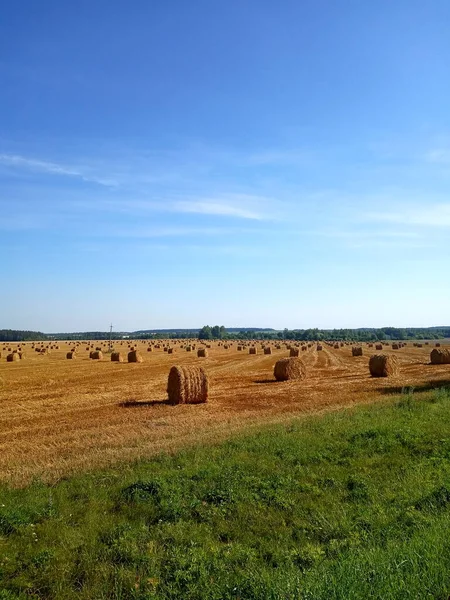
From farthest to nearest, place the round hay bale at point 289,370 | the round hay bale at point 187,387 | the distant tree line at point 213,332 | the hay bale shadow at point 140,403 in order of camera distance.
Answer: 1. the distant tree line at point 213,332
2. the round hay bale at point 289,370
3. the round hay bale at point 187,387
4. the hay bale shadow at point 140,403

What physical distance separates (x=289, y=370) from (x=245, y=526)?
22.9m

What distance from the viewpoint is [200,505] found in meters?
8.98

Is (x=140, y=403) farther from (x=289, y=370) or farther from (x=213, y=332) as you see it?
(x=213, y=332)

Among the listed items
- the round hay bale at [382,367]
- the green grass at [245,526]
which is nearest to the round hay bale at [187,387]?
the green grass at [245,526]

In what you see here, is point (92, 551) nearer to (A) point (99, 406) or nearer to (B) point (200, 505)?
(B) point (200, 505)

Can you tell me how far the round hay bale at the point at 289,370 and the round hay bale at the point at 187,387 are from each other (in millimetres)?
9325

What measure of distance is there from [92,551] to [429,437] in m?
9.39

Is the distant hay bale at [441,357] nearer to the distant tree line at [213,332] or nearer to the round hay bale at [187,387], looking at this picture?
the round hay bale at [187,387]

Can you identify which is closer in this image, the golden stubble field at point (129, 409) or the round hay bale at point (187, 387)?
the golden stubble field at point (129, 409)

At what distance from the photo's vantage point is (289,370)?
101ft

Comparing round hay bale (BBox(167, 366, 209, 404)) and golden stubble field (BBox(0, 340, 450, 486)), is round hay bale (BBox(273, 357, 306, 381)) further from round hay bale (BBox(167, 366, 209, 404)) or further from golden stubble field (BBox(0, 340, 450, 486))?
round hay bale (BBox(167, 366, 209, 404))

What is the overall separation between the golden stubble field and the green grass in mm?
1919

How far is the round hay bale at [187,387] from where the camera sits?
72.7ft

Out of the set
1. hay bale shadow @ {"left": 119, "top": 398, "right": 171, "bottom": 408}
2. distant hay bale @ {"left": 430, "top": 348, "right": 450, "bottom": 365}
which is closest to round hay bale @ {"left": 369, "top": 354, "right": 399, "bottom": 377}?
distant hay bale @ {"left": 430, "top": 348, "right": 450, "bottom": 365}
